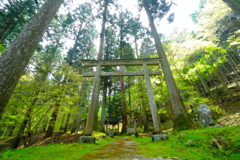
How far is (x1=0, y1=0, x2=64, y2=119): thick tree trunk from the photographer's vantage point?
2.36 metres

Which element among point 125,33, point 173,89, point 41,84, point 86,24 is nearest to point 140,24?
point 125,33

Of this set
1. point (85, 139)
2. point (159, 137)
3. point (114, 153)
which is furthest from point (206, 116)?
point (85, 139)

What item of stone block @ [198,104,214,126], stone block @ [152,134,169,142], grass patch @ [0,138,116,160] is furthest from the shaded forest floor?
grass patch @ [0,138,116,160]

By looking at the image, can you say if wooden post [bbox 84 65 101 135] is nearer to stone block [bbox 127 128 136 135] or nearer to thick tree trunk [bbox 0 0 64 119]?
thick tree trunk [bbox 0 0 64 119]

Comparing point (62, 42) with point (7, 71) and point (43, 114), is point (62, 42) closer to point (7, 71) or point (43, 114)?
point (43, 114)

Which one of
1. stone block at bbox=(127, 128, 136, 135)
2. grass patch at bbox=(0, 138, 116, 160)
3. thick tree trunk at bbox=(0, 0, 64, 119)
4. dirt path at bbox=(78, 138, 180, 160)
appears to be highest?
thick tree trunk at bbox=(0, 0, 64, 119)

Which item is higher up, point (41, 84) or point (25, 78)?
point (25, 78)

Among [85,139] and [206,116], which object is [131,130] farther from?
[85,139]

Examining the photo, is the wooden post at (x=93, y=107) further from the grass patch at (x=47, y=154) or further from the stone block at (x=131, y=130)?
the stone block at (x=131, y=130)

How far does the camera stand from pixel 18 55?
2766mm

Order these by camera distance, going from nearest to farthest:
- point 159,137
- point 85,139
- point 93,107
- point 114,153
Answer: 1. point 114,153
2. point 159,137
3. point 85,139
4. point 93,107

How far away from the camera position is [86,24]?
14.3 metres

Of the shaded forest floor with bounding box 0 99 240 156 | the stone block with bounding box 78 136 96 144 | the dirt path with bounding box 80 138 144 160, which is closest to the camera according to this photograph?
the dirt path with bounding box 80 138 144 160

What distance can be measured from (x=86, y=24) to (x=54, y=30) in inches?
158
